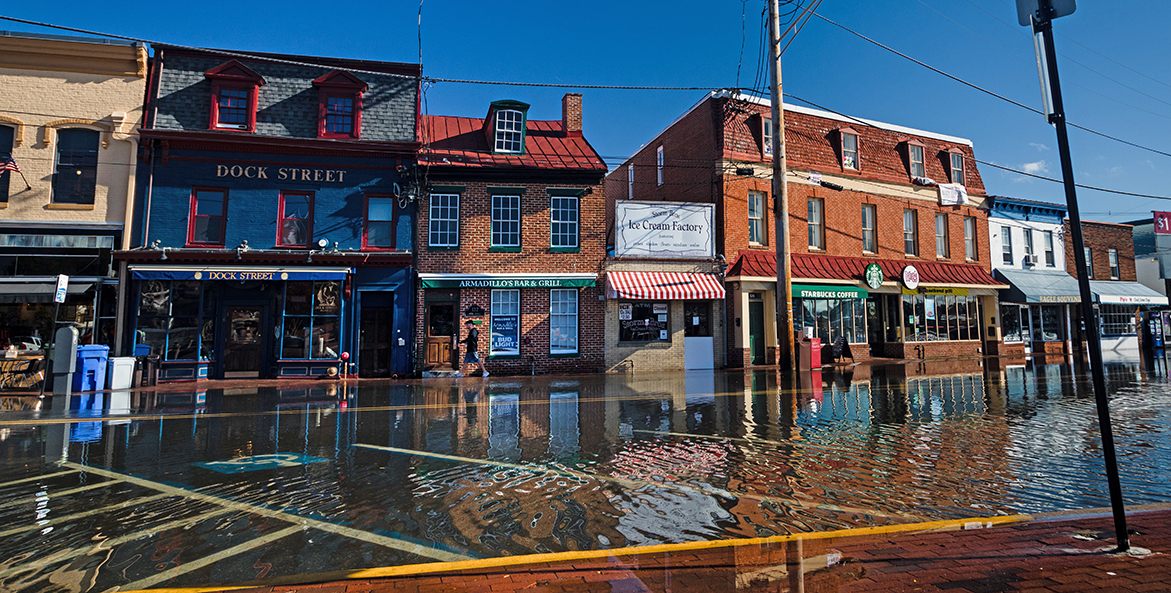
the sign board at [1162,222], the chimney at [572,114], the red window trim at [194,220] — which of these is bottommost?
the red window trim at [194,220]

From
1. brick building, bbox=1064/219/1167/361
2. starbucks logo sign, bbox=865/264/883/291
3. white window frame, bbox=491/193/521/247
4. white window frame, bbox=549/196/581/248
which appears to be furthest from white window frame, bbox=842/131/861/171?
brick building, bbox=1064/219/1167/361

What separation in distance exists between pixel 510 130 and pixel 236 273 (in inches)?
384

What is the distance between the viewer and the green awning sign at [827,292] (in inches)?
850

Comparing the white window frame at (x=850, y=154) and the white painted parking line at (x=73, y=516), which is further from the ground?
the white window frame at (x=850, y=154)

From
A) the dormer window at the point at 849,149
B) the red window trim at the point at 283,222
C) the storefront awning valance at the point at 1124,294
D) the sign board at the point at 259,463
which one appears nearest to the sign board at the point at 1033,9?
the sign board at the point at 259,463

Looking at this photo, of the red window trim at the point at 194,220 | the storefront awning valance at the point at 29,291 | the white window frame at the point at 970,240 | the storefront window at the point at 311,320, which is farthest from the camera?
the white window frame at the point at 970,240

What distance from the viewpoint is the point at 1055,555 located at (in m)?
3.51

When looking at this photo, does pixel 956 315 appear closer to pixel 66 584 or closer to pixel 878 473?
pixel 878 473

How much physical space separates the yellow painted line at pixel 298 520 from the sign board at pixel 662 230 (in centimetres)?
1591

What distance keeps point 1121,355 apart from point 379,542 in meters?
36.1

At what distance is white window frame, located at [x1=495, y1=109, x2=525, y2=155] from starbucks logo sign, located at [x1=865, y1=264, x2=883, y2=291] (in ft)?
46.9

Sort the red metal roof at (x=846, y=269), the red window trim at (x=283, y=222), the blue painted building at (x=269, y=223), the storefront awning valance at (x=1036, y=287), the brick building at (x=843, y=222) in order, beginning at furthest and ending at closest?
the storefront awning valance at (x=1036, y=287) → the brick building at (x=843, y=222) → the red metal roof at (x=846, y=269) → the red window trim at (x=283, y=222) → the blue painted building at (x=269, y=223)

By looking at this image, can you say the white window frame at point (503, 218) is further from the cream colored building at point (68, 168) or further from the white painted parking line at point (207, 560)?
the white painted parking line at point (207, 560)

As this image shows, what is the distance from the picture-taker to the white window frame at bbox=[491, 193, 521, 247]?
19500mm
